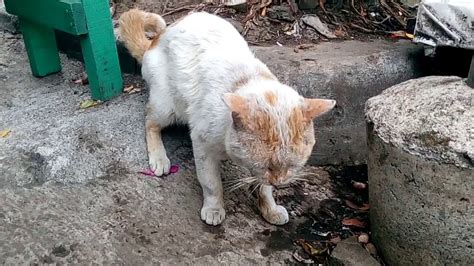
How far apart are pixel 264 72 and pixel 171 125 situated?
91 centimetres

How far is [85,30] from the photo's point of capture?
3455mm

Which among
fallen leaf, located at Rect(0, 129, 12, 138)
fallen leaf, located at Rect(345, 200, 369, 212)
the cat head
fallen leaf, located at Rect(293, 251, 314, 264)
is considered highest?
the cat head

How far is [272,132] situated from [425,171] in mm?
664

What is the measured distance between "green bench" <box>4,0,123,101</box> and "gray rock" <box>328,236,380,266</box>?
1915mm

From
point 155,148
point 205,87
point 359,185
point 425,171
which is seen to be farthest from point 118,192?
point 425,171

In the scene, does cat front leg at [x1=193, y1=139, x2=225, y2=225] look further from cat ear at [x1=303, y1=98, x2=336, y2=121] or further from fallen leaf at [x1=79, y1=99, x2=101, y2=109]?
fallen leaf at [x1=79, y1=99, x2=101, y2=109]

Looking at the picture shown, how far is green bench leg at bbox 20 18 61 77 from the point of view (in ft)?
13.2

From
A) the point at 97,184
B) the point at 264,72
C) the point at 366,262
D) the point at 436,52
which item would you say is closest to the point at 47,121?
the point at 97,184

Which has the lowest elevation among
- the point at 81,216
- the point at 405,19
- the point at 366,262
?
the point at 366,262

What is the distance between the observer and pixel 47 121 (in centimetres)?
352

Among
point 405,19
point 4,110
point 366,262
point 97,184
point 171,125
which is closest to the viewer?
point 366,262

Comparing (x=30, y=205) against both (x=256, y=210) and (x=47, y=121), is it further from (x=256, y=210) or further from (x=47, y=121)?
(x=256, y=210)

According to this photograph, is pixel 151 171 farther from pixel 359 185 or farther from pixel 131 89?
pixel 359 185

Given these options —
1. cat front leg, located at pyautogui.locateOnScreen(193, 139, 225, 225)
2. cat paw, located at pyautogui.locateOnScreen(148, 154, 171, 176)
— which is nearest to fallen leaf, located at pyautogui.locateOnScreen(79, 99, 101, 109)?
cat paw, located at pyautogui.locateOnScreen(148, 154, 171, 176)
